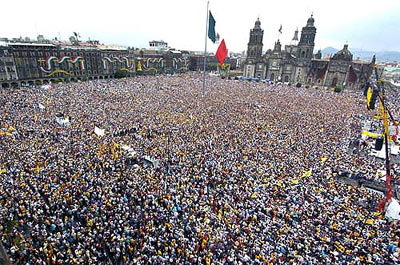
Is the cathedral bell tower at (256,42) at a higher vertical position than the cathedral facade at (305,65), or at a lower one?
higher

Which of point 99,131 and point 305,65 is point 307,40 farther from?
point 99,131

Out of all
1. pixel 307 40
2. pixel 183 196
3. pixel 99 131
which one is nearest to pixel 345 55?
pixel 307 40

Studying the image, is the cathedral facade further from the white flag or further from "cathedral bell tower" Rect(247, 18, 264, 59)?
the white flag

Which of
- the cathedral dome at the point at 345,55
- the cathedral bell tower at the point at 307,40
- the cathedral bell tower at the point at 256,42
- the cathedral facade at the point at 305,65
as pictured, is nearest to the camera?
the cathedral dome at the point at 345,55

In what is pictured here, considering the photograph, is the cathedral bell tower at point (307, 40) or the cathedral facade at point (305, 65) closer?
the cathedral facade at point (305, 65)

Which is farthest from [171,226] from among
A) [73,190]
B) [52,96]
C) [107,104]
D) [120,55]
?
[120,55]

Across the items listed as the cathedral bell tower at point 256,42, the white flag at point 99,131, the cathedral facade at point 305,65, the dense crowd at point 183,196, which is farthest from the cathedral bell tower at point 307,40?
the white flag at point 99,131

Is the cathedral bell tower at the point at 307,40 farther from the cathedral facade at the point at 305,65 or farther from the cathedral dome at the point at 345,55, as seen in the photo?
the cathedral dome at the point at 345,55
